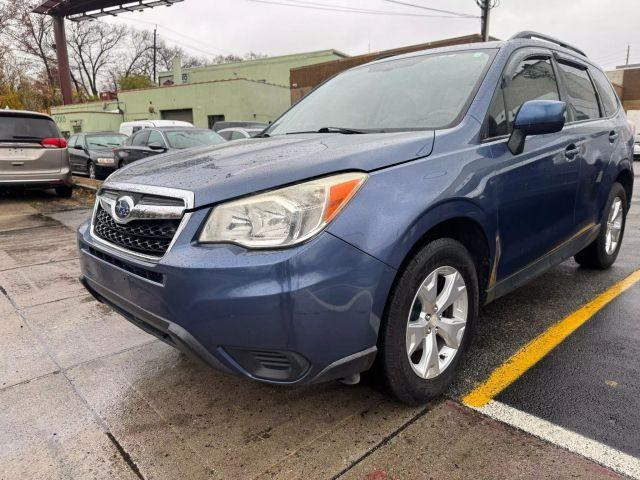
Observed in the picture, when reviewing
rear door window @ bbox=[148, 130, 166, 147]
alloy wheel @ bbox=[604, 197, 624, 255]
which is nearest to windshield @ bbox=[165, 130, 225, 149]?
rear door window @ bbox=[148, 130, 166, 147]

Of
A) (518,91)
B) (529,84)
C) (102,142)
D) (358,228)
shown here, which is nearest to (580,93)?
(529,84)

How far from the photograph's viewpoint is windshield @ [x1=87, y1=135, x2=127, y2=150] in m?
14.8

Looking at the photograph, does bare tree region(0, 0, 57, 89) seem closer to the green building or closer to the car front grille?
the green building

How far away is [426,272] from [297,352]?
698 mm

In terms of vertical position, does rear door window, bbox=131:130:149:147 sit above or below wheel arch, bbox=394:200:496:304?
above

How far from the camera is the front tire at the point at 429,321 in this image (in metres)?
2.08

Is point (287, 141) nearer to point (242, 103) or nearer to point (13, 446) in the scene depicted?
point (13, 446)

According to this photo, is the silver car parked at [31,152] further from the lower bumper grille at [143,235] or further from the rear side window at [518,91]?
the rear side window at [518,91]

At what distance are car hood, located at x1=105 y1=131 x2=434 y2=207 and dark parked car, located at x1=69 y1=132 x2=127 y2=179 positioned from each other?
39.8 ft

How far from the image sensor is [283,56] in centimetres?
3534

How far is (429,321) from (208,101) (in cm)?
2891

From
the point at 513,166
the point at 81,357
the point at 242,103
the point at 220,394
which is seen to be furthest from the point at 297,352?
the point at 242,103

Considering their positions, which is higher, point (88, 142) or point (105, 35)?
point (105, 35)

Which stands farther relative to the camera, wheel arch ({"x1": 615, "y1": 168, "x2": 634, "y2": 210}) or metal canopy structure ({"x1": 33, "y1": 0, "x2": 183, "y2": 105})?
metal canopy structure ({"x1": 33, "y1": 0, "x2": 183, "y2": 105})
